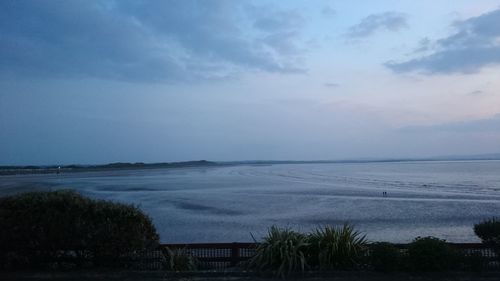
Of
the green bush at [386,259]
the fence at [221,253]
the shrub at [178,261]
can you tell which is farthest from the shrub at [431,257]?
the shrub at [178,261]

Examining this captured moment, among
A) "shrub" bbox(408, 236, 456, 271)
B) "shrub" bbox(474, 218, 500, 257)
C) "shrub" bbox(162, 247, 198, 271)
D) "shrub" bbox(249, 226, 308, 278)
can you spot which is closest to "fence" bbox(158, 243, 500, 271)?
"shrub" bbox(162, 247, 198, 271)

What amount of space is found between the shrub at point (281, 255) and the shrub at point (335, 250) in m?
0.23

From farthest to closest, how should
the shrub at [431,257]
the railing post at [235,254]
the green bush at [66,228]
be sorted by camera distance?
the railing post at [235,254], the green bush at [66,228], the shrub at [431,257]

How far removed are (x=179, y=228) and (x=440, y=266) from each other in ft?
57.5

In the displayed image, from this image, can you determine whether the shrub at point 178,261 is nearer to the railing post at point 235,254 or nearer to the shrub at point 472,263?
the railing post at point 235,254

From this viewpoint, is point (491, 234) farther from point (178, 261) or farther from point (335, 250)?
point (178, 261)

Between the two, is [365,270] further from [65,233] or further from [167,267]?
[65,233]

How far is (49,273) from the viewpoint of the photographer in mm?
9383

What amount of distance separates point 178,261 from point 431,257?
4726mm

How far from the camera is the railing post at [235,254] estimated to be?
993cm

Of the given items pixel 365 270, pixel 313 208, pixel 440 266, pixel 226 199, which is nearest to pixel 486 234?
pixel 440 266

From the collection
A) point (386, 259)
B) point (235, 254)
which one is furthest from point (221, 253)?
point (386, 259)

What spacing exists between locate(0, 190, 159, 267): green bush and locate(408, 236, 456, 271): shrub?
5.03 m

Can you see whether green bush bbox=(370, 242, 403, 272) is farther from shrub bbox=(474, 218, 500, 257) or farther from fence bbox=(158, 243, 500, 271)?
fence bbox=(158, 243, 500, 271)
